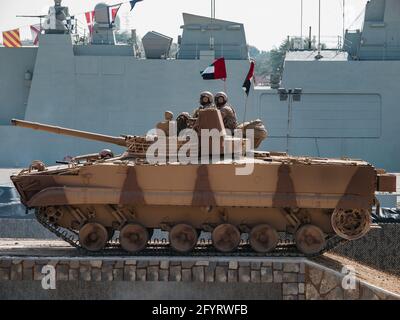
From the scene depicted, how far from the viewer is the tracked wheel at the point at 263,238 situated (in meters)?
25.2

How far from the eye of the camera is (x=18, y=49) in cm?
4906

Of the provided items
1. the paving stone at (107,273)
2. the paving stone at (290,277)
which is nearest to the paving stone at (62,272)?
the paving stone at (107,273)

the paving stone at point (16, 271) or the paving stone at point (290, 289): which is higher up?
the paving stone at point (16, 271)

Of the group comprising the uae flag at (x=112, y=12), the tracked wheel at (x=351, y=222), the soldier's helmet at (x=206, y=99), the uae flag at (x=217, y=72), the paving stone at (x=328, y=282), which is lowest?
the paving stone at (x=328, y=282)

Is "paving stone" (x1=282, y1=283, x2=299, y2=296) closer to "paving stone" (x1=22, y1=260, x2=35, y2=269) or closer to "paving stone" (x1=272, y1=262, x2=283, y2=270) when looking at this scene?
"paving stone" (x1=272, y1=262, x2=283, y2=270)

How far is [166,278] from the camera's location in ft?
77.9

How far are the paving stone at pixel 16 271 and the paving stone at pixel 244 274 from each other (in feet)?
14.2

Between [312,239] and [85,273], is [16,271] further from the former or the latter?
[312,239]

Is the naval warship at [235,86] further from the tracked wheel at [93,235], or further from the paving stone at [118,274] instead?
the paving stone at [118,274]

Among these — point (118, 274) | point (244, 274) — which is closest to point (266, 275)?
point (244, 274)

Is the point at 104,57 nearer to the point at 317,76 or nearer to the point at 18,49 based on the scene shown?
the point at 18,49

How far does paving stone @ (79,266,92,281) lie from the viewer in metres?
23.8

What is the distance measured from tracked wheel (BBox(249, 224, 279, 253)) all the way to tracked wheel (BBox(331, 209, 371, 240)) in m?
1.28

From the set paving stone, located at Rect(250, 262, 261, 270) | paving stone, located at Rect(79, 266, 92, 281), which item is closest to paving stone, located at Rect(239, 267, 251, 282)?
paving stone, located at Rect(250, 262, 261, 270)
